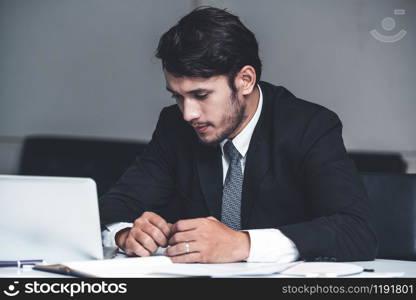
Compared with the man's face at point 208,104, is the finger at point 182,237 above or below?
below

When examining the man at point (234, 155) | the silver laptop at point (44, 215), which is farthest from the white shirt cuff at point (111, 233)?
the silver laptop at point (44, 215)

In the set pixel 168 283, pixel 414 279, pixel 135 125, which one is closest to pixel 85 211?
pixel 168 283

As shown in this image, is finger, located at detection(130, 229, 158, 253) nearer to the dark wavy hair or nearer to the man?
the man

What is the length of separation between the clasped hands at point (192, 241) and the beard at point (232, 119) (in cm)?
53

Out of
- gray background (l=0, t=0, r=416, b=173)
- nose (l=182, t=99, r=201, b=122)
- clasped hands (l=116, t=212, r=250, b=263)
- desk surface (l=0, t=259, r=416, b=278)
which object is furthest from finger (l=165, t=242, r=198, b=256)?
gray background (l=0, t=0, r=416, b=173)

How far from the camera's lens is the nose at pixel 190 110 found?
218 cm

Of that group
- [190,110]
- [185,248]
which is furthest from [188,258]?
[190,110]

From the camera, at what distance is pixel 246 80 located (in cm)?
237

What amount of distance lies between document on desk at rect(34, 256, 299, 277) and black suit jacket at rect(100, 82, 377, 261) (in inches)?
16.1

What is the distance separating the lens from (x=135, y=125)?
3.78 metres

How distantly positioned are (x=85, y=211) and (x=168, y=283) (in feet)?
1.17

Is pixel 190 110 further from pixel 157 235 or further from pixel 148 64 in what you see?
pixel 148 64

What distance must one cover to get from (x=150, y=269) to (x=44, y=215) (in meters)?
0.28

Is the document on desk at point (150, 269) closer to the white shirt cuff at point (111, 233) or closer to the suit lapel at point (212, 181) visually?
the white shirt cuff at point (111, 233)
